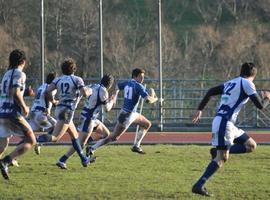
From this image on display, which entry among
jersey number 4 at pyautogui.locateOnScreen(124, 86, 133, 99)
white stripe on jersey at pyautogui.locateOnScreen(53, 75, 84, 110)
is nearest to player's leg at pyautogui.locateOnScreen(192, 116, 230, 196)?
white stripe on jersey at pyautogui.locateOnScreen(53, 75, 84, 110)

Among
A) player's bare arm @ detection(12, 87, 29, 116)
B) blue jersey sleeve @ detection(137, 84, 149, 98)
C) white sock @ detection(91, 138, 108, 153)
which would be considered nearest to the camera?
player's bare arm @ detection(12, 87, 29, 116)

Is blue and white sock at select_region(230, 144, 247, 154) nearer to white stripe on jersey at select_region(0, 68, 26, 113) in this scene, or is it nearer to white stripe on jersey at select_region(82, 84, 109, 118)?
white stripe on jersey at select_region(0, 68, 26, 113)

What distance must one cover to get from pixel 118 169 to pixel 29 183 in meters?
2.44

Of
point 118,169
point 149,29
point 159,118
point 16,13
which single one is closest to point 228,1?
point 149,29

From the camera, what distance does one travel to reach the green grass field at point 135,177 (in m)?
12.5

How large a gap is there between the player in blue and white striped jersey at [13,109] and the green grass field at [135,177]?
0.57 metres

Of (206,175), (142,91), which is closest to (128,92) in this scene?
(142,91)

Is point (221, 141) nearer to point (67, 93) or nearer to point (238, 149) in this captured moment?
point (238, 149)

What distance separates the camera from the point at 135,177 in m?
14.3

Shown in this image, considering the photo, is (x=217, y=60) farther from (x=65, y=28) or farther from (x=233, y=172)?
(x=233, y=172)

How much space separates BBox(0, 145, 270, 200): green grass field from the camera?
12.5 meters

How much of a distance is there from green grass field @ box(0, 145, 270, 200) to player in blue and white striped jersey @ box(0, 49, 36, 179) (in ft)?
1.87

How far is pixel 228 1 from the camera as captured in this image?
5850cm

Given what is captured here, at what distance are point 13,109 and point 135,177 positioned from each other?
255cm
